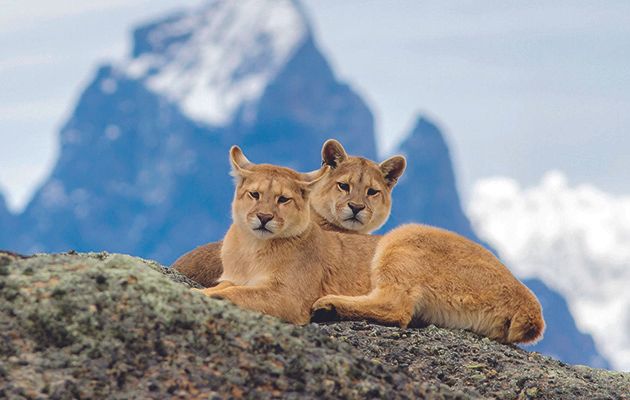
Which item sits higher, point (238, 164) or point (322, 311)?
point (238, 164)

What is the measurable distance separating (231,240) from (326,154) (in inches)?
121

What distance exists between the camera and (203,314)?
7.46 meters

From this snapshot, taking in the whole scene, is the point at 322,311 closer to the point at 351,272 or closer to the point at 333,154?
the point at 351,272

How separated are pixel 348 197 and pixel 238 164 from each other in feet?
7.88

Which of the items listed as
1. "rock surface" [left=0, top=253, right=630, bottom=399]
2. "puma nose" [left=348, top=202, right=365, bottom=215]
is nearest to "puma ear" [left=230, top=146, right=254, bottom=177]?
"puma nose" [left=348, top=202, right=365, bottom=215]

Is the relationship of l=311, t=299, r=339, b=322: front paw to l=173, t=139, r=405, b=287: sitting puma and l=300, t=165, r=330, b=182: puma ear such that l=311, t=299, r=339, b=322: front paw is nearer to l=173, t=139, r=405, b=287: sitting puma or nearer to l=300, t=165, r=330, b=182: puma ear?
l=300, t=165, r=330, b=182: puma ear

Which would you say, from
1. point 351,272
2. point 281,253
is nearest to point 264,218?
point 281,253

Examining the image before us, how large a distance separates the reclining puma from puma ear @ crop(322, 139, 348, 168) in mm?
2443

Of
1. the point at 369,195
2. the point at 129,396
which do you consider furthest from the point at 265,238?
the point at 129,396

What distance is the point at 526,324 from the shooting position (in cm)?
A: 1090

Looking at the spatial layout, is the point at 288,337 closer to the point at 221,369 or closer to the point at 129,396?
the point at 221,369

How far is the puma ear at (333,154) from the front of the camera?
1366 cm

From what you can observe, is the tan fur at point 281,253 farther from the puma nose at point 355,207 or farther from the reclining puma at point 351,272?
the puma nose at point 355,207

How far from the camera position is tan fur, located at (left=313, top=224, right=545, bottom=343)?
10.7 metres
